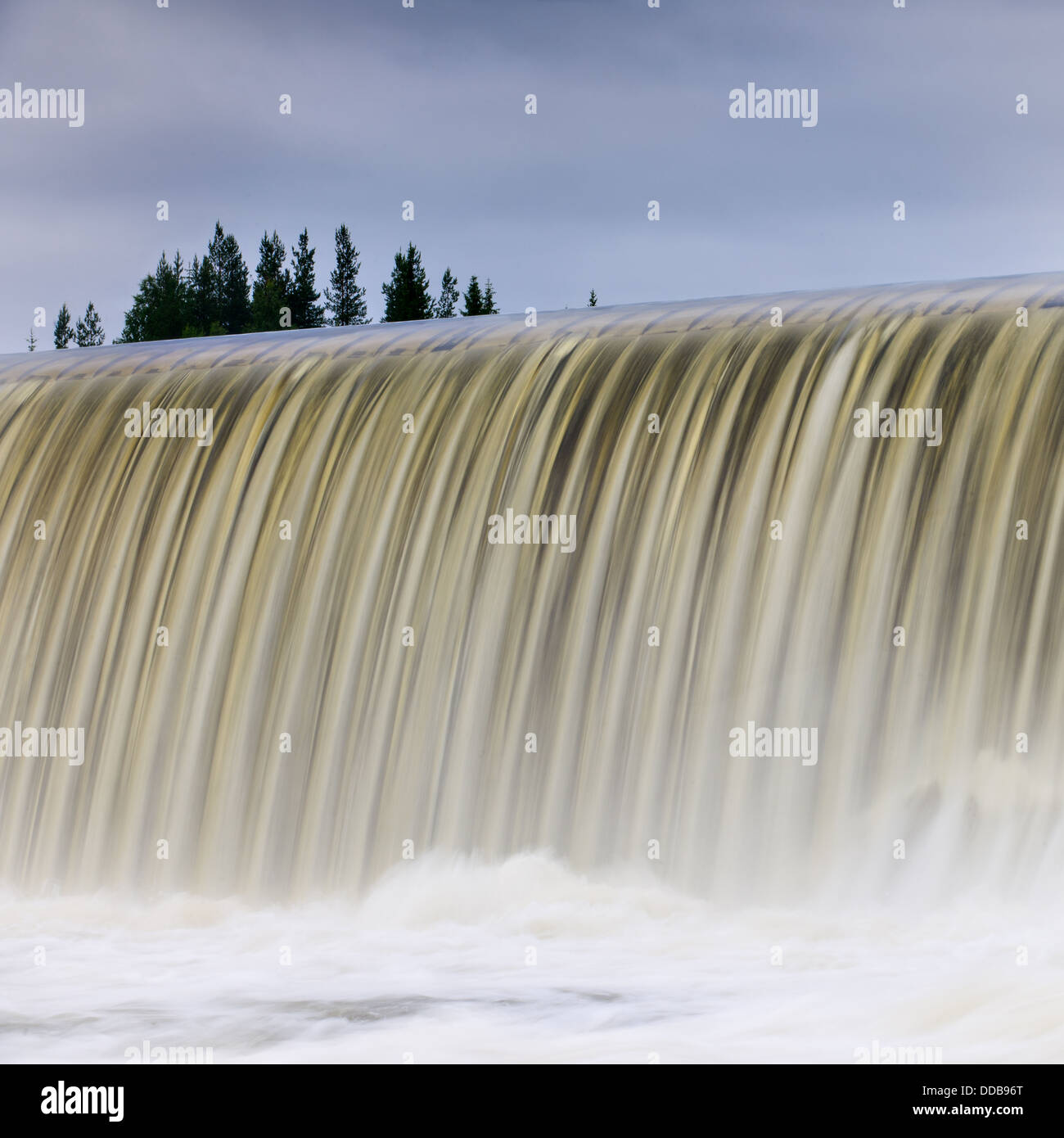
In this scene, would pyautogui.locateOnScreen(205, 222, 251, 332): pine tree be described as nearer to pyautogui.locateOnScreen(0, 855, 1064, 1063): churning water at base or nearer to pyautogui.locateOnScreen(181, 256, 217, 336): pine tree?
pyautogui.locateOnScreen(181, 256, 217, 336): pine tree

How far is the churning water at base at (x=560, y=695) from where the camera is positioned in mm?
5676

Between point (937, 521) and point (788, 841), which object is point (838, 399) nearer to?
point (937, 521)

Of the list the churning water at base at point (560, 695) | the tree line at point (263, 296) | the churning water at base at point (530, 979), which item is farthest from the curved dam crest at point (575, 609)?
the tree line at point (263, 296)

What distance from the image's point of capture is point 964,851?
6.27 meters

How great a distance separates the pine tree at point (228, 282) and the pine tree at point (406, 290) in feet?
22.5

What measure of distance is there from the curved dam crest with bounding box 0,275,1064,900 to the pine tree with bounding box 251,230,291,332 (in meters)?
35.0

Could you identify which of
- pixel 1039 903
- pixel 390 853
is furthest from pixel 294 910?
pixel 1039 903

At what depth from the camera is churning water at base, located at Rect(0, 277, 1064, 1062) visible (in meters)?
5.68

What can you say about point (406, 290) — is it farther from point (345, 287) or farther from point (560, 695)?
point (560, 695)

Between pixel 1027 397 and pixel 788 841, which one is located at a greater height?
pixel 1027 397

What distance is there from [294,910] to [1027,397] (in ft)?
14.2

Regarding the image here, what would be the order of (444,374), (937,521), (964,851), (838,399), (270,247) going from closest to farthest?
(964,851), (937,521), (838,399), (444,374), (270,247)

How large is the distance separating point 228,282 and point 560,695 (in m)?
48.0

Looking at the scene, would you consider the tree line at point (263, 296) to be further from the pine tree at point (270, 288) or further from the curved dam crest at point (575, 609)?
the curved dam crest at point (575, 609)
